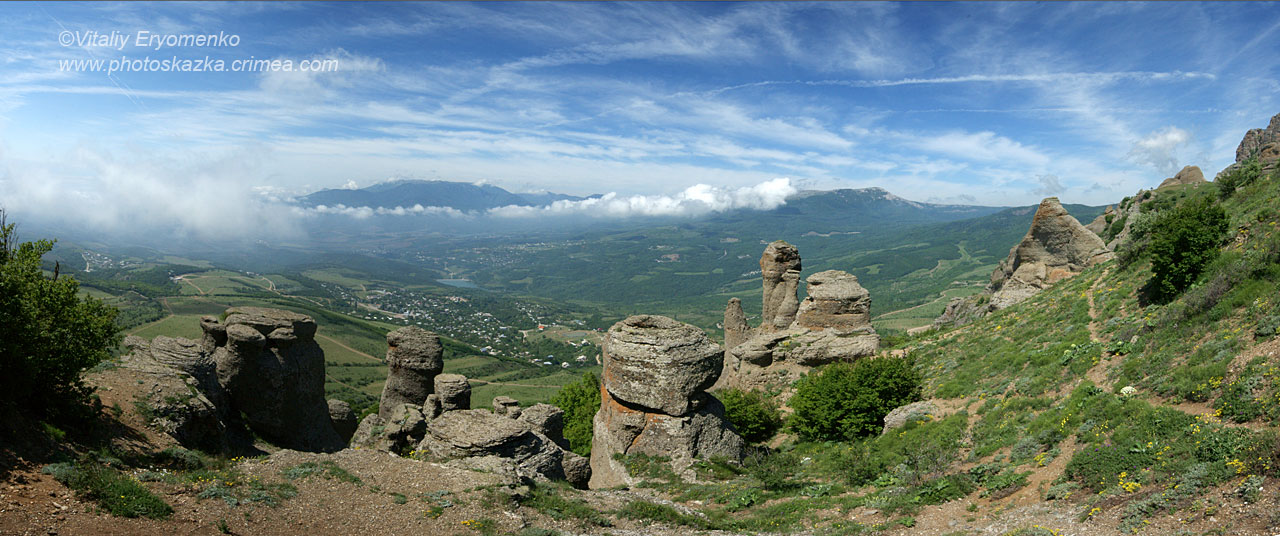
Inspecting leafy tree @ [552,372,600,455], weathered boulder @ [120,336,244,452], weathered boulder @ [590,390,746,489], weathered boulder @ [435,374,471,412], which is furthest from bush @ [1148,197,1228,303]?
weathered boulder @ [120,336,244,452]


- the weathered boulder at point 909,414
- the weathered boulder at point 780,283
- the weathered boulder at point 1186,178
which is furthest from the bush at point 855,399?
the weathered boulder at point 1186,178

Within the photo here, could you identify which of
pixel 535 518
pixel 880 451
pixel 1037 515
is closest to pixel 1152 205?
pixel 880 451

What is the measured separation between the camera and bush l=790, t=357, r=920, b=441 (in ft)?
73.7

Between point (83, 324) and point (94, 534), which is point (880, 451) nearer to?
point (94, 534)

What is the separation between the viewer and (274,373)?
2480cm

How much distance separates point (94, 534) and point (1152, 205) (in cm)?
5407

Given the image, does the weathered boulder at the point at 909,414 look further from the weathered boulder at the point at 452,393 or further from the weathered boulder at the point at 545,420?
the weathered boulder at the point at 452,393

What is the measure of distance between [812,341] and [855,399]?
901 cm

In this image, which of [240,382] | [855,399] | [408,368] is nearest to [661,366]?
[855,399]

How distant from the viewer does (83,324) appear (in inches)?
564

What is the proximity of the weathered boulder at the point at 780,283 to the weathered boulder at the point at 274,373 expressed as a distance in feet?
98.4

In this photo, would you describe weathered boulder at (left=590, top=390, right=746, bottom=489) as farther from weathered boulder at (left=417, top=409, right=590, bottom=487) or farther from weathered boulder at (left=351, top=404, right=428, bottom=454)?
weathered boulder at (left=351, top=404, right=428, bottom=454)

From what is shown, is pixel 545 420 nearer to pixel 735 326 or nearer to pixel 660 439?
pixel 660 439

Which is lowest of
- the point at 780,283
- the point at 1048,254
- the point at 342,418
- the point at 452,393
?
the point at 342,418
